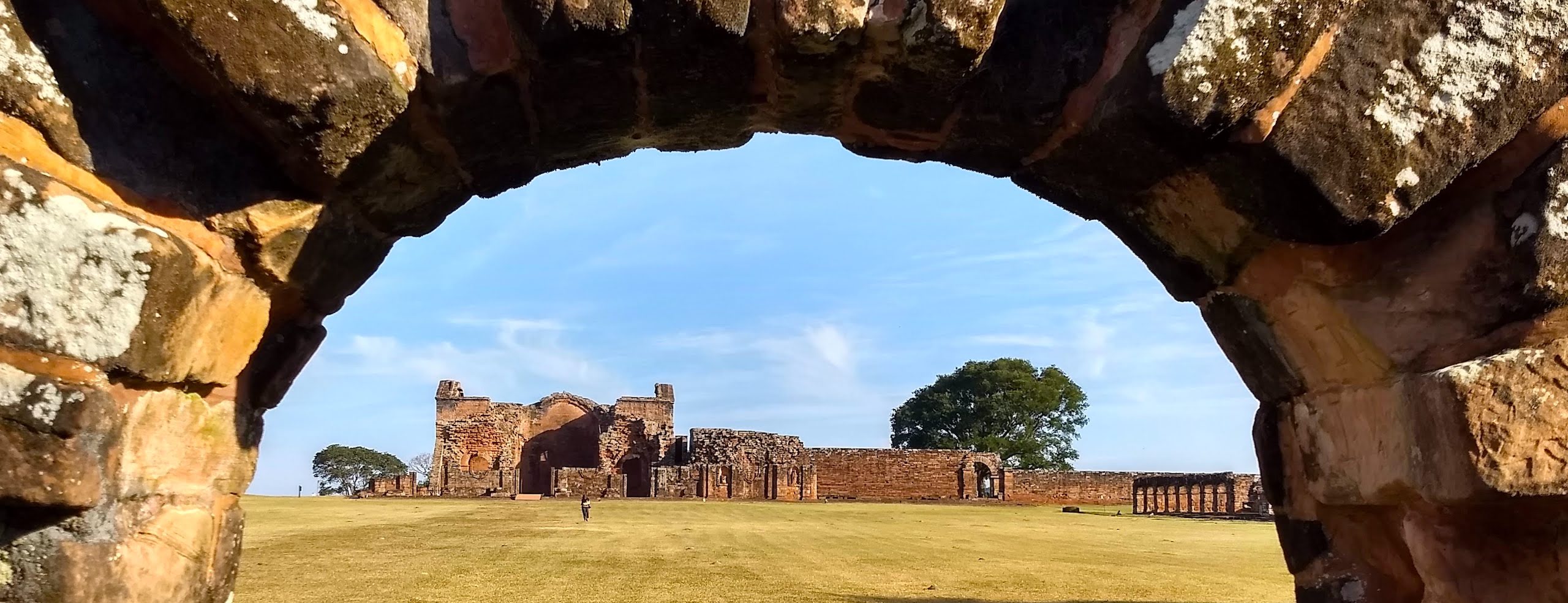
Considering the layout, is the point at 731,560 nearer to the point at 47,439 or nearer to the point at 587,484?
the point at 47,439

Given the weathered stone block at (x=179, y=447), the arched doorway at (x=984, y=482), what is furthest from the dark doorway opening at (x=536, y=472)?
the weathered stone block at (x=179, y=447)

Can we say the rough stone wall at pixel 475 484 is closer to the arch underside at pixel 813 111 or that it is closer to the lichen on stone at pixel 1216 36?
the arch underside at pixel 813 111

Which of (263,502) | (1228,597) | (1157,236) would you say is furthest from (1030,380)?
(1157,236)

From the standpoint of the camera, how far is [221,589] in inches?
90.2

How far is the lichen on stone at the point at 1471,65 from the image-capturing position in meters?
1.93

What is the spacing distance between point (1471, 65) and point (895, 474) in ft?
119

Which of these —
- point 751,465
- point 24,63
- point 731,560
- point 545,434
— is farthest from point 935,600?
point 545,434

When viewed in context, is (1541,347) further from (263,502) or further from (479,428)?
(479,428)

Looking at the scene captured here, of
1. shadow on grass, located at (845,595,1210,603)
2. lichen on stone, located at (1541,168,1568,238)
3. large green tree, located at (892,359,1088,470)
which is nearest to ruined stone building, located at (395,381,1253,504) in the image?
large green tree, located at (892,359,1088,470)

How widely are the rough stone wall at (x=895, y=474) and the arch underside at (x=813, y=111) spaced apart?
35.2m

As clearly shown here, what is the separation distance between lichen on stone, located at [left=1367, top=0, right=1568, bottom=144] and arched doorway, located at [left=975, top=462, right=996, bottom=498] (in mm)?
36583

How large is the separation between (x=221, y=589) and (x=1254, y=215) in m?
2.53

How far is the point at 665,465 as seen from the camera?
118 feet

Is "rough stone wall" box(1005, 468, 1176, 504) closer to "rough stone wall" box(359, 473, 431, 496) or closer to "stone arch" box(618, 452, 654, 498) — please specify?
"stone arch" box(618, 452, 654, 498)
